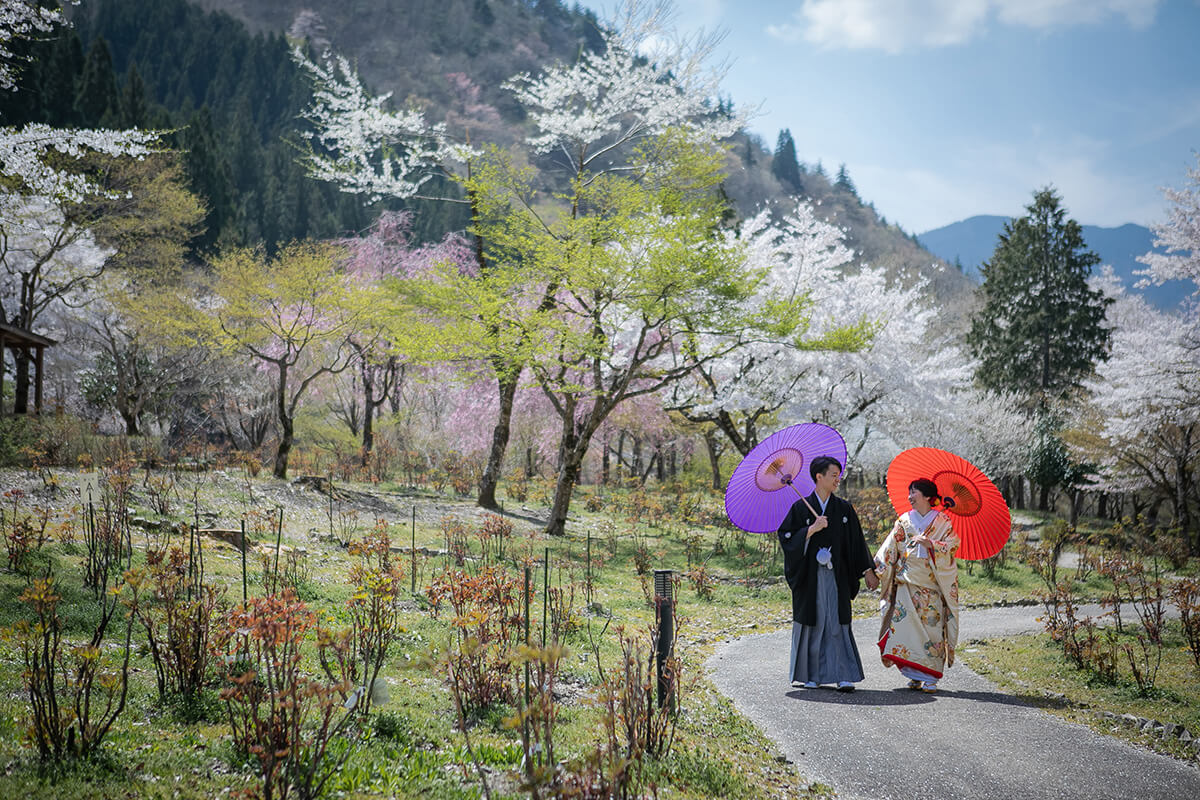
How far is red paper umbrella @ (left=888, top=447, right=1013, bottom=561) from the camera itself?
617 cm

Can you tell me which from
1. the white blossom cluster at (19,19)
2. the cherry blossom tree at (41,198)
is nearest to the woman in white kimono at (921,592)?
the cherry blossom tree at (41,198)

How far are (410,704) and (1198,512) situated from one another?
1004 inches

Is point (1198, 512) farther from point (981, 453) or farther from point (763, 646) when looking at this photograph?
point (763, 646)

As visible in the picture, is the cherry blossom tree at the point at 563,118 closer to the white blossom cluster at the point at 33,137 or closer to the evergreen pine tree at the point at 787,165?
the white blossom cluster at the point at 33,137

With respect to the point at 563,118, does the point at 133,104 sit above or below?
above

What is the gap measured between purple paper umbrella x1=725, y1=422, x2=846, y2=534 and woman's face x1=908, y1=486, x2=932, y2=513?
728 millimetres

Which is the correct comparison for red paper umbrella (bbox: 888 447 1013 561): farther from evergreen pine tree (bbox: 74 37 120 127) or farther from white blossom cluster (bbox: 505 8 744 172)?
evergreen pine tree (bbox: 74 37 120 127)

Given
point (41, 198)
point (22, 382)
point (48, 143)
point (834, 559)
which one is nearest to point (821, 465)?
point (834, 559)

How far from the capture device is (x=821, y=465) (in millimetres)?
5840

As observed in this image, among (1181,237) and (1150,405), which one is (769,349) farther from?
(1181,237)

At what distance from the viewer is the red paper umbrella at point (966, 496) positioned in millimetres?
6168

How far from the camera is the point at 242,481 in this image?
14688 mm

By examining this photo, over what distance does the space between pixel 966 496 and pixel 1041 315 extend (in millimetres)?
27770

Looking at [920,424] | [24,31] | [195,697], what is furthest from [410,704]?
[920,424]
